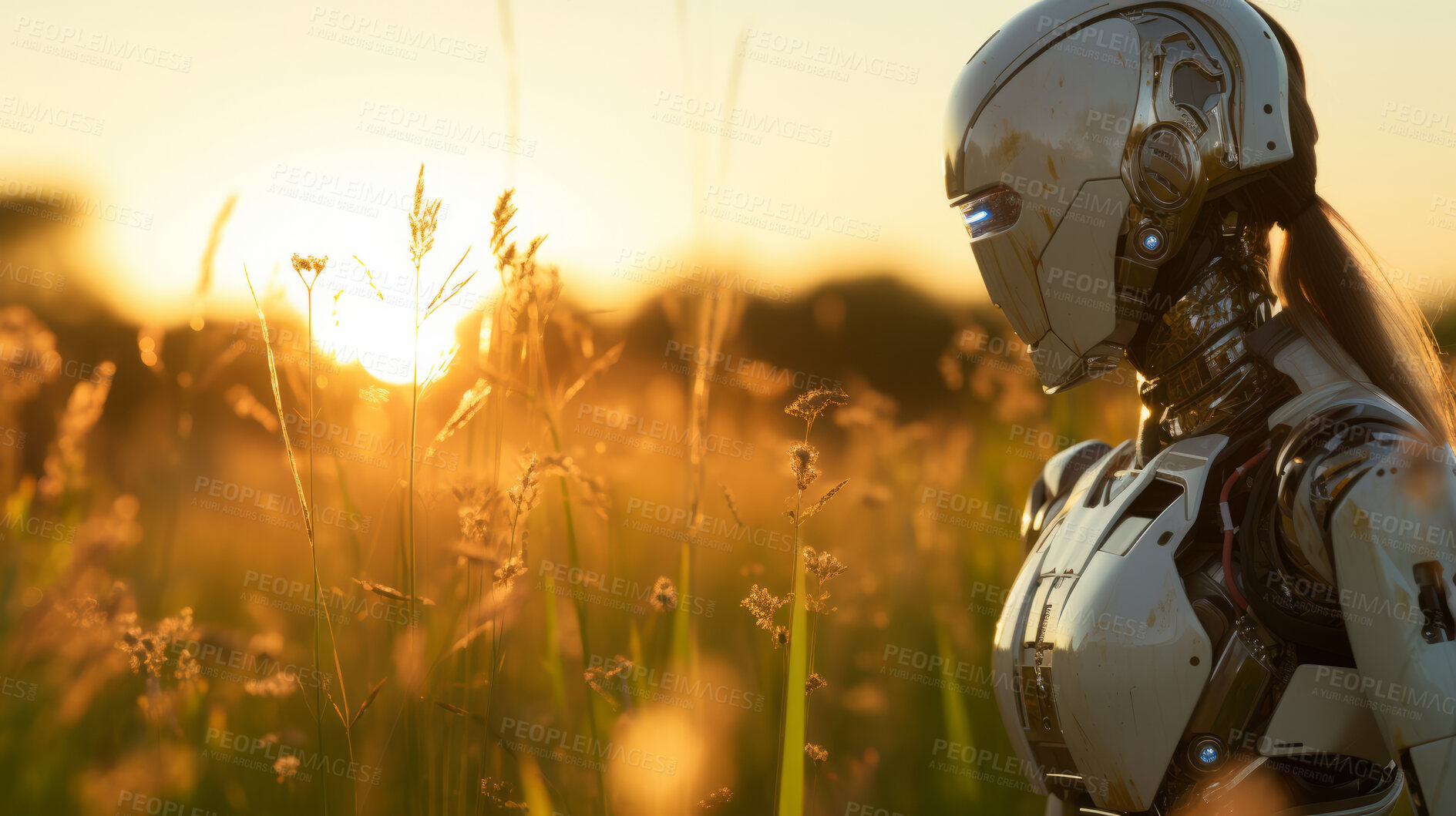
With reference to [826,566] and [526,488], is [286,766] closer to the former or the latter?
[526,488]

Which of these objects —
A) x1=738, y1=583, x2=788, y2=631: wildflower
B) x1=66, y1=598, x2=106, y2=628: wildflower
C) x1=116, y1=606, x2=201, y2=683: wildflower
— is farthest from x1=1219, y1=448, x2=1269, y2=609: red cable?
x1=66, y1=598, x2=106, y2=628: wildflower

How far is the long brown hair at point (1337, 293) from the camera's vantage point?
156cm

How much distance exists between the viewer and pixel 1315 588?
1.41 meters

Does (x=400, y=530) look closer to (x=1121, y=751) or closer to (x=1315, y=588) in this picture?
(x=1121, y=751)

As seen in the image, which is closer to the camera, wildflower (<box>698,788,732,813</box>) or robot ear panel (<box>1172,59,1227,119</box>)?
robot ear panel (<box>1172,59,1227,119</box>)

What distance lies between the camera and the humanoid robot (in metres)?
1.32

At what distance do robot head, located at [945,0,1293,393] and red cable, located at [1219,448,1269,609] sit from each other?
13.8 inches

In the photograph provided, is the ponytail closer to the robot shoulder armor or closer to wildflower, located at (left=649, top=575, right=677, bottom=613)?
the robot shoulder armor

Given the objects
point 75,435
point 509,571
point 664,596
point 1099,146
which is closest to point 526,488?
point 509,571

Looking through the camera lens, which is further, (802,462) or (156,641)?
(156,641)

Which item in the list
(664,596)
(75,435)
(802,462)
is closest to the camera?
(802,462)

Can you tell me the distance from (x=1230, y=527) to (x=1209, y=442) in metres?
0.19

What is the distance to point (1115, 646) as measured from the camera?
1477mm

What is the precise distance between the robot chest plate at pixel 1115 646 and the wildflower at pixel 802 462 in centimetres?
49
